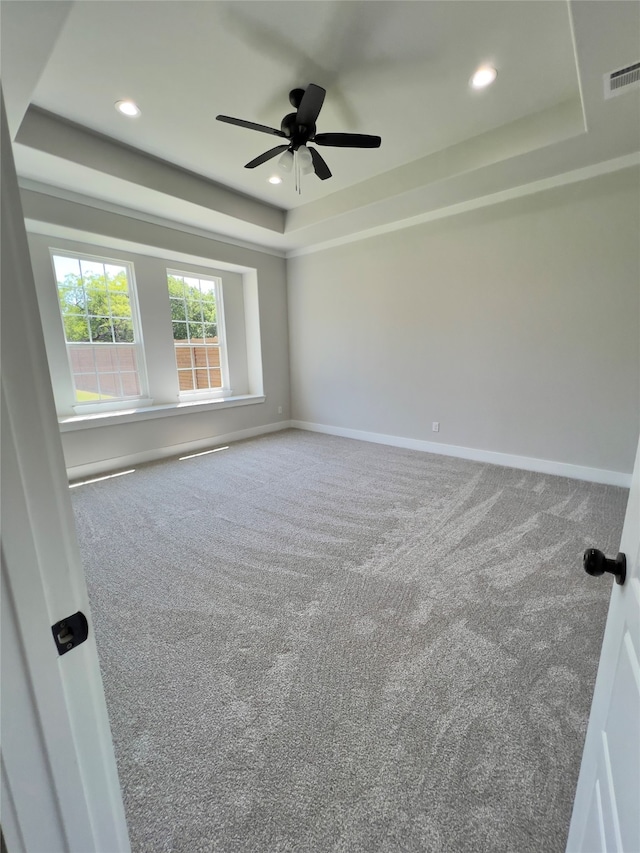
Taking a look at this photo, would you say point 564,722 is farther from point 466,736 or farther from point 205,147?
point 205,147

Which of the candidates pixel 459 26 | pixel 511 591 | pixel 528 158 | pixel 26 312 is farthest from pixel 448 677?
pixel 528 158

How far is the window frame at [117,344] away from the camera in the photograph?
3.67 meters

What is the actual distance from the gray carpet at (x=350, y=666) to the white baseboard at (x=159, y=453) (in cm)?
88

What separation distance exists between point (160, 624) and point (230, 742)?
2.40 ft

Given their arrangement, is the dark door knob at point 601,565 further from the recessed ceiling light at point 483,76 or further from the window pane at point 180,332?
the window pane at point 180,332

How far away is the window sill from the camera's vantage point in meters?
3.64

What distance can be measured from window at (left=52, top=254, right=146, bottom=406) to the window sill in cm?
31

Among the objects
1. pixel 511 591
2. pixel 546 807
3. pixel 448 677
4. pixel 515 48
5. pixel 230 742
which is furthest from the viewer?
pixel 515 48

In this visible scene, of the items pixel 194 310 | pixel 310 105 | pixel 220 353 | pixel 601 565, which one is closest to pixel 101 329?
pixel 194 310

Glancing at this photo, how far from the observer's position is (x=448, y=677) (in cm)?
143

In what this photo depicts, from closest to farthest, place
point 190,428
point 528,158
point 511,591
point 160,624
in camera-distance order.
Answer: point 160,624 < point 511,591 < point 528,158 < point 190,428

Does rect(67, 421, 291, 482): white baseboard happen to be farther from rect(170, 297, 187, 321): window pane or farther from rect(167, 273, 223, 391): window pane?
rect(170, 297, 187, 321): window pane

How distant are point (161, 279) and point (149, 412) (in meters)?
1.67

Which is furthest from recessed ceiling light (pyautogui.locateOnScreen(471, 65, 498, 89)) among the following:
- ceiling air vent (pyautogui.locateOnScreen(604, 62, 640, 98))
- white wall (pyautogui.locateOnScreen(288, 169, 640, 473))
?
white wall (pyautogui.locateOnScreen(288, 169, 640, 473))
